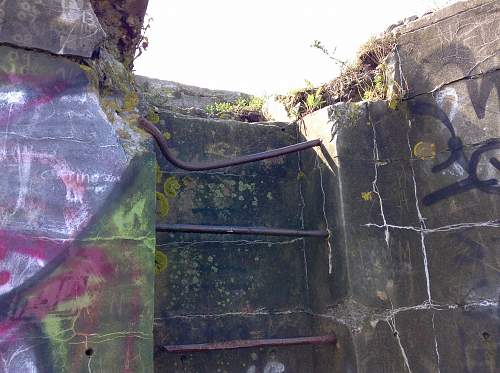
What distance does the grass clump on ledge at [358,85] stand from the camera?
316cm

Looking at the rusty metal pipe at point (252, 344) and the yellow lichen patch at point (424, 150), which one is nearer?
the rusty metal pipe at point (252, 344)

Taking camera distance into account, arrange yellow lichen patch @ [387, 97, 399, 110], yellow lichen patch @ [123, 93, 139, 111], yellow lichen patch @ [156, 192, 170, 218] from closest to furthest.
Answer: yellow lichen patch @ [123, 93, 139, 111] → yellow lichen patch @ [156, 192, 170, 218] → yellow lichen patch @ [387, 97, 399, 110]

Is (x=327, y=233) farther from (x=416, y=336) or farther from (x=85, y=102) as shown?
(x=85, y=102)

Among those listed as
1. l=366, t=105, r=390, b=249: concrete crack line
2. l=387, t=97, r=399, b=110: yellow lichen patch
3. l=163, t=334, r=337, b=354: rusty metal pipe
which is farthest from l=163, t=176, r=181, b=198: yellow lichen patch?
l=387, t=97, r=399, b=110: yellow lichen patch

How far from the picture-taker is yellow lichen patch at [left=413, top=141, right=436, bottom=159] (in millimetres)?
2920

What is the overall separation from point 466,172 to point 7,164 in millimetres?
2132

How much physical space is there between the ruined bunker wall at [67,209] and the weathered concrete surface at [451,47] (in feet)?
5.36

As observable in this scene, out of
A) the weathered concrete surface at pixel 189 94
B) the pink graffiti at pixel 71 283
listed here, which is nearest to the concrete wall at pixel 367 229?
the pink graffiti at pixel 71 283

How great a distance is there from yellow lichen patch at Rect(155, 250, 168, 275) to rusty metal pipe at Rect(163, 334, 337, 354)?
0.38m

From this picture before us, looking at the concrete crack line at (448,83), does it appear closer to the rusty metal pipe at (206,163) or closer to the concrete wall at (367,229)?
the concrete wall at (367,229)

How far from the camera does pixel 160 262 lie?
271 cm

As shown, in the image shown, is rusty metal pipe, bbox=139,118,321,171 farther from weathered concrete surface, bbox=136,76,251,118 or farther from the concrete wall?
weathered concrete surface, bbox=136,76,251,118

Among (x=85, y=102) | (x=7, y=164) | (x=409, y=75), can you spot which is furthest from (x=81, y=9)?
(x=409, y=75)

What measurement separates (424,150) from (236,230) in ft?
3.68
